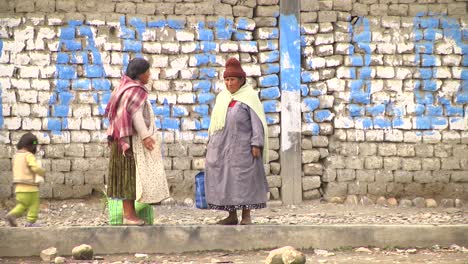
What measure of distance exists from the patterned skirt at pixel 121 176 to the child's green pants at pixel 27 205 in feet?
2.41

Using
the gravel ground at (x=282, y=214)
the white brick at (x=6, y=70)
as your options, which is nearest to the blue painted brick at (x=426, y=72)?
the gravel ground at (x=282, y=214)

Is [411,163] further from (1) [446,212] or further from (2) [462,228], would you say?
(2) [462,228]

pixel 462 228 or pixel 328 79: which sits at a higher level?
pixel 328 79

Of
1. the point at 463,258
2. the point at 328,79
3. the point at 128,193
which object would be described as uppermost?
the point at 328,79

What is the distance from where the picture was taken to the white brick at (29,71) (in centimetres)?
1073

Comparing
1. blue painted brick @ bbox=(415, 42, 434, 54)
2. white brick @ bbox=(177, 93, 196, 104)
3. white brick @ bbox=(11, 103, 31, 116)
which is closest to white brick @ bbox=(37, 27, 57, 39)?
white brick @ bbox=(11, 103, 31, 116)

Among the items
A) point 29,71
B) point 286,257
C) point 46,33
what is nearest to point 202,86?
point 46,33

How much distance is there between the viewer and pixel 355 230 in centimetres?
777

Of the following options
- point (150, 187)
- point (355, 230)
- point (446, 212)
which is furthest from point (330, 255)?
point (446, 212)

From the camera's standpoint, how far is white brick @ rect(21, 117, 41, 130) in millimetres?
10734

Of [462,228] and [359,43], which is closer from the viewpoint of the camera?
[462,228]

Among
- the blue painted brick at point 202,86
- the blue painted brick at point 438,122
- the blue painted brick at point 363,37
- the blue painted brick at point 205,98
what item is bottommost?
the blue painted brick at point 438,122

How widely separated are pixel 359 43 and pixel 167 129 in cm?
244

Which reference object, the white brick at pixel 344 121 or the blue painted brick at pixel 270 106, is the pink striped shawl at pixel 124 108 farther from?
the white brick at pixel 344 121
